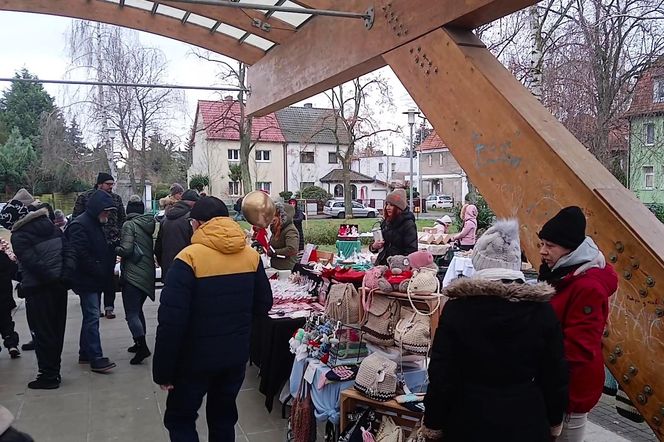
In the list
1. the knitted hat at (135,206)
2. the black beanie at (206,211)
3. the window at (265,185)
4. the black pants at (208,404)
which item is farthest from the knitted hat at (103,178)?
the window at (265,185)

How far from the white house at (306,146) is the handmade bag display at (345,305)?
41473mm

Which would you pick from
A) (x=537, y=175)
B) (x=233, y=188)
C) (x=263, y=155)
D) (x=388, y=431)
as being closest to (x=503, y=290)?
(x=537, y=175)

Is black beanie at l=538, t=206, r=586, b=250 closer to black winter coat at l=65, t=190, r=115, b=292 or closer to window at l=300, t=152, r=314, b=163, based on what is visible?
black winter coat at l=65, t=190, r=115, b=292

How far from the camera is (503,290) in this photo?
89.5 inches

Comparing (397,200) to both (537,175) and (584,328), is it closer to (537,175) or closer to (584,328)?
(537,175)

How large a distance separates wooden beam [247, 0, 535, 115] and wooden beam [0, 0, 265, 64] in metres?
0.48

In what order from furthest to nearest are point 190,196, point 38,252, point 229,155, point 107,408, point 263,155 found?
point 263,155 → point 229,155 → point 190,196 → point 38,252 → point 107,408

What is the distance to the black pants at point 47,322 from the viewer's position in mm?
5234

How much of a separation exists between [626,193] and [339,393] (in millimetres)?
2260

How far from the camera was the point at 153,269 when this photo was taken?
6.25m

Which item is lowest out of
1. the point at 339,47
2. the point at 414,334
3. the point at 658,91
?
the point at 414,334

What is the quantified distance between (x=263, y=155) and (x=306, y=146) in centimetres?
387

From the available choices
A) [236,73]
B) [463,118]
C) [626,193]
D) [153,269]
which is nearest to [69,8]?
[153,269]

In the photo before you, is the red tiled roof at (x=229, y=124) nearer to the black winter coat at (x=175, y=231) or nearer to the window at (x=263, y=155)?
the window at (x=263, y=155)
